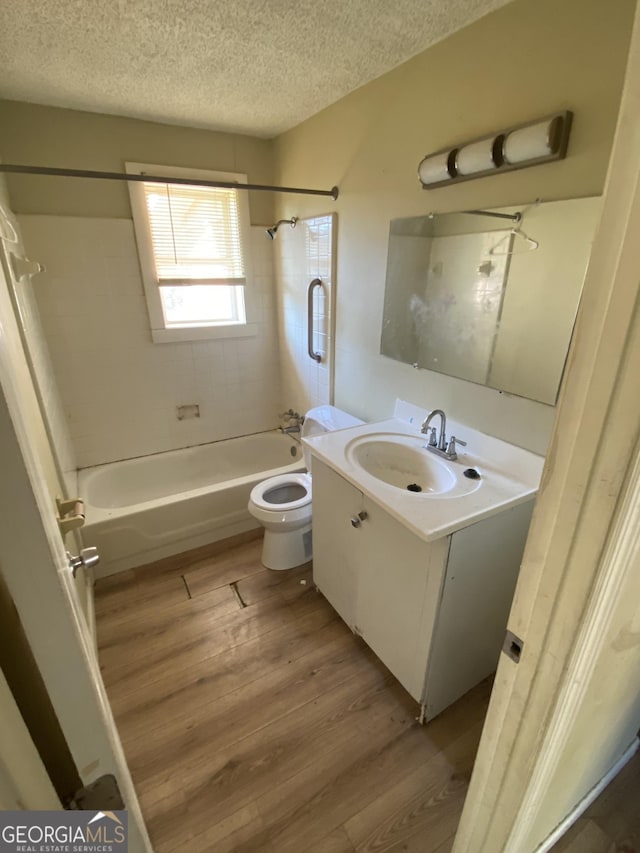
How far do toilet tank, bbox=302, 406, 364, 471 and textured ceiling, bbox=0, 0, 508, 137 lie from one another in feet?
5.27

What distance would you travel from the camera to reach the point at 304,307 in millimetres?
2635

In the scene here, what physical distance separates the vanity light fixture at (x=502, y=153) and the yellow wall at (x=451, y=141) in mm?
35

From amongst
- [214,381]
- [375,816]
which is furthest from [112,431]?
[375,816]

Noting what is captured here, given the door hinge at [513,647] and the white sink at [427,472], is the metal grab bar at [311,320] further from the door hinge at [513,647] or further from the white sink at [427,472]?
the door hinge at [513,647]

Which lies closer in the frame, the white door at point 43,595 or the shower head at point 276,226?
the white door at point 43,595

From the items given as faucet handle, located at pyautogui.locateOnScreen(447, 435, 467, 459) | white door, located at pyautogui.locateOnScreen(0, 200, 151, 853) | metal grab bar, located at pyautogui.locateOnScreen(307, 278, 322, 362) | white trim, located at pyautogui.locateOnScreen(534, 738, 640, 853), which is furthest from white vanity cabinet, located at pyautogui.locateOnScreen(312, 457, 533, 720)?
metal grab bar, located at pyautogui.locateOnScreen(307, 278, 322, 362)

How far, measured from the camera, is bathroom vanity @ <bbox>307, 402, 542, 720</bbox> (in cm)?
124

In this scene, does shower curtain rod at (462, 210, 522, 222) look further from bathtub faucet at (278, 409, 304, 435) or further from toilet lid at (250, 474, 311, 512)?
bathtub faucet at (278, 409, 304, 435)

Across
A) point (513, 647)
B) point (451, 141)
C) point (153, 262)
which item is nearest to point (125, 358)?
point (153, 262)

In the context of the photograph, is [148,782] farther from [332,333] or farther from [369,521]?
[332,333]

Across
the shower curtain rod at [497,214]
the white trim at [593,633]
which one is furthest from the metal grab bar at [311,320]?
the white trim at [593,633]

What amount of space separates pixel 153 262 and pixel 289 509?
1.80 m

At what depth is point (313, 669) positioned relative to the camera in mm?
1659

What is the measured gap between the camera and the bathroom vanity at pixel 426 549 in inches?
48.8
